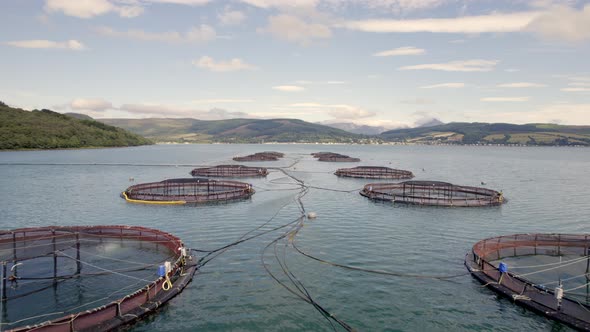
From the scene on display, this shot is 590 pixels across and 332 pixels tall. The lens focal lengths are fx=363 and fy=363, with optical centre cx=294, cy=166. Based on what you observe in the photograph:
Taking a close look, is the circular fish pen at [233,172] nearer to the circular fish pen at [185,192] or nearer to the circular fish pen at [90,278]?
the circular fish pen at [185,192]

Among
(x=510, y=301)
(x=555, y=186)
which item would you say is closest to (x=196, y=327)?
(x=510, y=301)

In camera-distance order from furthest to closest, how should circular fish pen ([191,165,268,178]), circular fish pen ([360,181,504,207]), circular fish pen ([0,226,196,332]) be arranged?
circular fish pen ([191,165,268,178])
circular fish pen ([360,181,504,207])
circular fish pen ([0,226,196,332])

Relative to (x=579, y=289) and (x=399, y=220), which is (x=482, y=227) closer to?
(x=399, y=220)

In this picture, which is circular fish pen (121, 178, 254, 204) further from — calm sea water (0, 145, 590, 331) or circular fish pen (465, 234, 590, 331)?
circular fish pen (465, 234, 590, 331)

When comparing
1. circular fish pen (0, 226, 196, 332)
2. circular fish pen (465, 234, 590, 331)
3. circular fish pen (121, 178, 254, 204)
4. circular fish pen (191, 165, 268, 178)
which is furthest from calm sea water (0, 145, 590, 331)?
circular fish pen (191, 165, 268, 178)

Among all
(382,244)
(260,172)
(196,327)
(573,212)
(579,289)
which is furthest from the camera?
(260,172)

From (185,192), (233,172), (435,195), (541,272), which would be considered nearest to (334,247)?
(541,272)

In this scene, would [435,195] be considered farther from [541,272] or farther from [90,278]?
[90,278]
